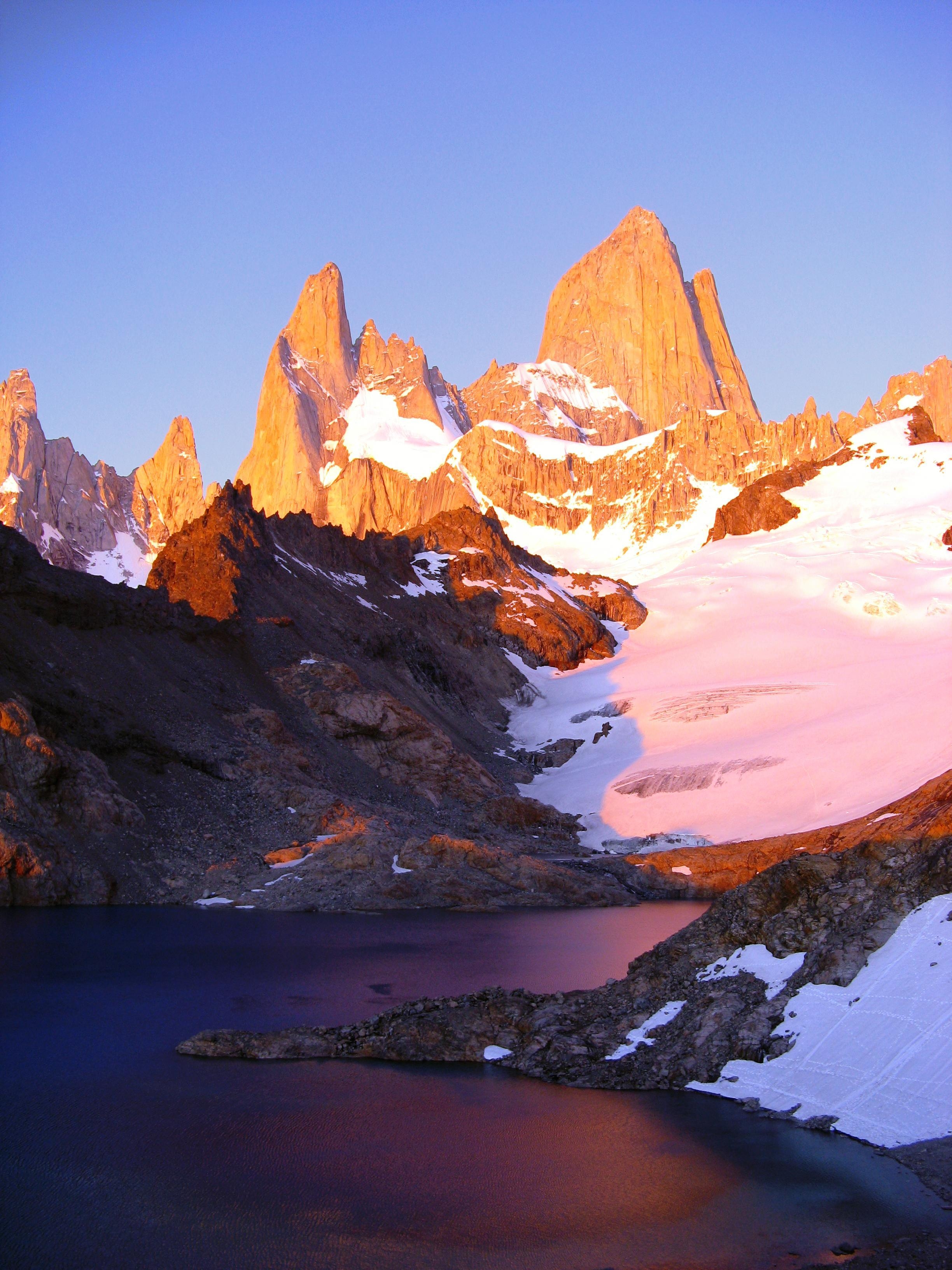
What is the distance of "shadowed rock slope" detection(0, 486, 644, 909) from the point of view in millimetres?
43688

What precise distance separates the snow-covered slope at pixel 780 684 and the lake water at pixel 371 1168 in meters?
44.7

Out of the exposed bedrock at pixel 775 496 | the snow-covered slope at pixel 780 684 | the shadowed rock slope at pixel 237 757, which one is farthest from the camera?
the exposed bedrock at pixel 775 496

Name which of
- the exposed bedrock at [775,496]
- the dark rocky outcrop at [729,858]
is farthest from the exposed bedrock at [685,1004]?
the exposed bedrock at [775,496]

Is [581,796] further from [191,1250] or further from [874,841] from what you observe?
[191,1250]

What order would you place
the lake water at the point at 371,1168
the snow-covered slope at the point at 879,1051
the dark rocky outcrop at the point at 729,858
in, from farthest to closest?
the dark rocky outcrop at the point at 729,858
the snow-covered slope at the point at 879,1051
the lake water at the point at 371,1168

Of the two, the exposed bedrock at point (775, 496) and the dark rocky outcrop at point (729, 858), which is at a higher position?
the exposed bedrock at point (775, 496)

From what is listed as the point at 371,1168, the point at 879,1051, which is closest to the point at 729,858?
the point at 879,1051

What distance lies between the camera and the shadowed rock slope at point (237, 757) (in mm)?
43688

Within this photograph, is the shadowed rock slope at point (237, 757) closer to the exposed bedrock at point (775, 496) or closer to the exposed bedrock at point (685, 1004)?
the exposed bedrock at point (685, 1004)

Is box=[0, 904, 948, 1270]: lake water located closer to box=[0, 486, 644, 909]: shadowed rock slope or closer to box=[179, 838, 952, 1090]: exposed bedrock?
box=[179, 838, 952, 1090]: exposed bedrock

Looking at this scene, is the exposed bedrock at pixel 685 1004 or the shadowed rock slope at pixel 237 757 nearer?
the exposed bedrock at pixel 685 1004

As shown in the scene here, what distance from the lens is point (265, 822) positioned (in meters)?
49.6

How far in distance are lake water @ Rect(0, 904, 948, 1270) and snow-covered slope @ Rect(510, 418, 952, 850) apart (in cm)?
4468

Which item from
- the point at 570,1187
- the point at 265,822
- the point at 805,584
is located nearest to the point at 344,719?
the point at 265,822
